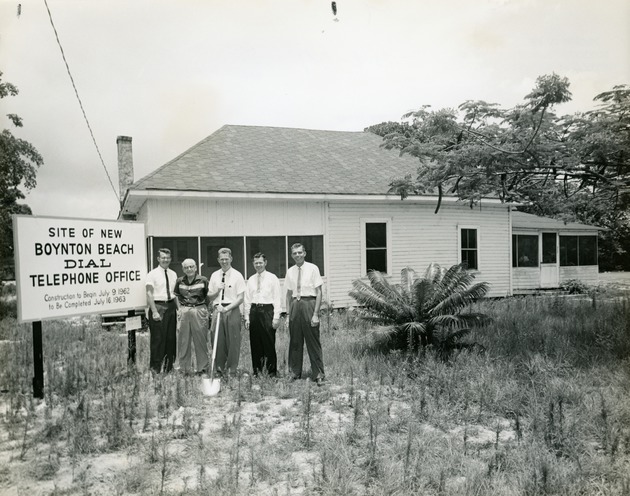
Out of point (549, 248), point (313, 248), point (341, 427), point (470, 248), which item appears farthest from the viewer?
point (549, 248)

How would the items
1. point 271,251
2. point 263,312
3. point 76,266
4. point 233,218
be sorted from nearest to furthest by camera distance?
point 76,266
point 263,312
point 233,218
point 271,251

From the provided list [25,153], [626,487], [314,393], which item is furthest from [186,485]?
[25,153]

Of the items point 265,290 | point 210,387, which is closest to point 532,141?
point 265,290

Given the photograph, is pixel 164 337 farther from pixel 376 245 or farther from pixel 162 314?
pixel 376 245

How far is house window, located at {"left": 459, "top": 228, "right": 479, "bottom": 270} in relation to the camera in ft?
54.8

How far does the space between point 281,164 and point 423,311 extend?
26.6ft

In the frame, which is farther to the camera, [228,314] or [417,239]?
[417,239]

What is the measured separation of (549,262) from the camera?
71.8 feet

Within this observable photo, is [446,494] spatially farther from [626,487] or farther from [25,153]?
[25,153]

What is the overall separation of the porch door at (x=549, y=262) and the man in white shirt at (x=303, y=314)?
17.2 metres

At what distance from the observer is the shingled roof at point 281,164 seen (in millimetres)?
13102

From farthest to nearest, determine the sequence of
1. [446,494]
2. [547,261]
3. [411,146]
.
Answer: [547,261] < [411,146] < [446,494]

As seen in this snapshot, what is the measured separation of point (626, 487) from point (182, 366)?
551cm

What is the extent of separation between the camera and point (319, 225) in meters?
14.2
